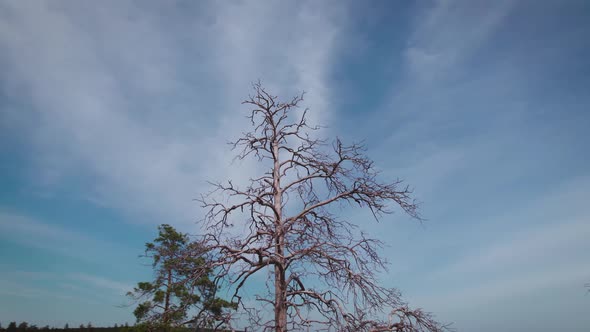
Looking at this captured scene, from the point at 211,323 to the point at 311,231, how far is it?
2549mm

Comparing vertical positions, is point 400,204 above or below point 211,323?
above

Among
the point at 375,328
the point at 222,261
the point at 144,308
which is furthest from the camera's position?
the point at 144,308

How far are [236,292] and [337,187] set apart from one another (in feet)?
10.2

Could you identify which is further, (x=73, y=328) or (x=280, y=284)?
(x=73, y=328)

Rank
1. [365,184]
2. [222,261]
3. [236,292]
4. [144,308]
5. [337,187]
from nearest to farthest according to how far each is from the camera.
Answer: [222,261], [236,292], [365,184], [337,187], [144,308]

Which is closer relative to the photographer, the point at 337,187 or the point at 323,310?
the point at 323,310

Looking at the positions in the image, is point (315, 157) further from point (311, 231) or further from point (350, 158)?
point (311, 231)

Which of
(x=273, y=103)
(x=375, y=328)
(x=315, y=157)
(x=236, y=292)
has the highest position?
(x=273, y=103)

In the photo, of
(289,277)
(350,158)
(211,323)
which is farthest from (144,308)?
(350,158)

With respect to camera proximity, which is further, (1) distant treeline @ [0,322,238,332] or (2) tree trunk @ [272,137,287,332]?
(1) distant treeline @ [0,322,238,332]

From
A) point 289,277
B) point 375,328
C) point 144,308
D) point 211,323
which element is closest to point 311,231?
point 289,277

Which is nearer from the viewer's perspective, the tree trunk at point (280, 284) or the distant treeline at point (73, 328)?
the tree trunk at point (280, 284)

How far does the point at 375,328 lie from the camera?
20.3 feet

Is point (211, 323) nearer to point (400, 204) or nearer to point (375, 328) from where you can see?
point (375, 328)
